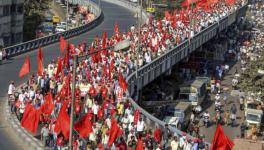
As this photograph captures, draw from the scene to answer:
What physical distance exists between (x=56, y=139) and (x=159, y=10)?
88.1m

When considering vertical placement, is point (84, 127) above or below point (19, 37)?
above

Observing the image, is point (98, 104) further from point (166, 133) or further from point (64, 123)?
point (64, 123)

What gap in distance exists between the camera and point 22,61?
48.6 metres

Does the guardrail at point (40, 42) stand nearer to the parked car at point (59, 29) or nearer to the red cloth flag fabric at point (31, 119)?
the parked car at point (59, 29)

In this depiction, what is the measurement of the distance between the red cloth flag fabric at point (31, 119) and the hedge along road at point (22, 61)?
0.86m

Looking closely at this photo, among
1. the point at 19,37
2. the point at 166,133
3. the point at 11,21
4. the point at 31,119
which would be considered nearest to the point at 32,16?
the point at 19,37

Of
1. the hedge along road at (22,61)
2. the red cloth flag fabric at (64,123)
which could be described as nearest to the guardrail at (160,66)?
the red cloth flag fabric at (64,123)

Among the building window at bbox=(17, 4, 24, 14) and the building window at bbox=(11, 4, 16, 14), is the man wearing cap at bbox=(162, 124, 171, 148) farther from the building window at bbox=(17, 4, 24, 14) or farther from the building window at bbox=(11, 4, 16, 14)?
the building window at bbox=(17, 4, 24, 14)

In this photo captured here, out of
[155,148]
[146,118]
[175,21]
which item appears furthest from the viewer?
[175,21]

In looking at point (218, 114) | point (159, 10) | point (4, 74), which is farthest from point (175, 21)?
point (159, 10)

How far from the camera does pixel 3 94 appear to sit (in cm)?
3728

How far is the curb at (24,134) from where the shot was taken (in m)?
27.3

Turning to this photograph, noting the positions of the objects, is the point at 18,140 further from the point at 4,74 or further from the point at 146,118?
the point at 4,74

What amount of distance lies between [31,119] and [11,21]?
44.3 metres
